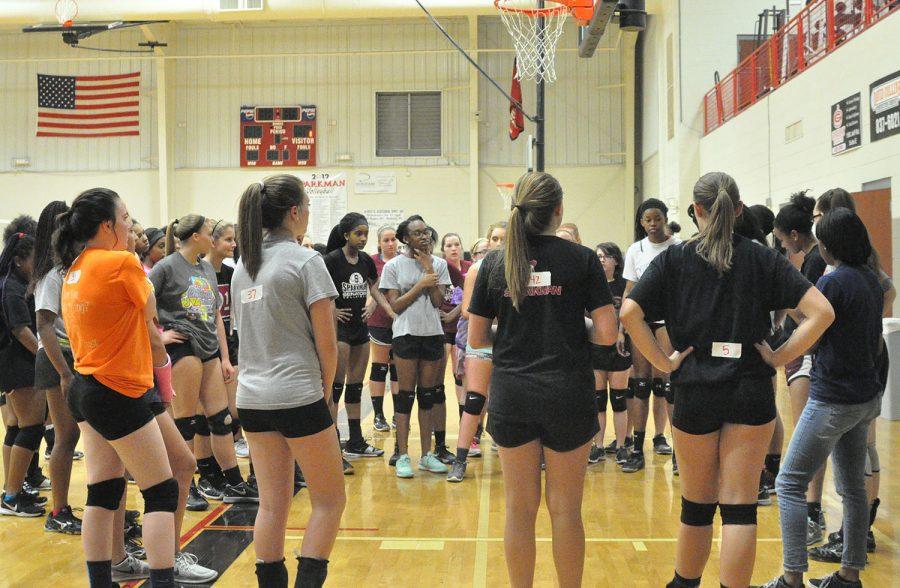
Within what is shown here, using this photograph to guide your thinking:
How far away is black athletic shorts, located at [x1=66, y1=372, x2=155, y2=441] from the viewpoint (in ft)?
10.1

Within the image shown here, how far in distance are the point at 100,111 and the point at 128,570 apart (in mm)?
16450

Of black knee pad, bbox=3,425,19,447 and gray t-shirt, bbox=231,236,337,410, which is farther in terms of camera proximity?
black knee pad, bbox=3,425,19,447

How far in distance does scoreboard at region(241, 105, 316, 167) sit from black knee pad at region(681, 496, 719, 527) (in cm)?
1615

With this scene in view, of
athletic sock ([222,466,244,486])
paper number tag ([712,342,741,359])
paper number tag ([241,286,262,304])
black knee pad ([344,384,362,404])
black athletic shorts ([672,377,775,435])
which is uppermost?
paper number tag ([241,286,262,304])

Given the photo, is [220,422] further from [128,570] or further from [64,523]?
[128,570]

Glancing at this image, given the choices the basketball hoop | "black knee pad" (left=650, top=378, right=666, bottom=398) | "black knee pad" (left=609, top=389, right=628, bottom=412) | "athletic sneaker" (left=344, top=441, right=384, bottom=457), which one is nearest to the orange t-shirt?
"athletic sneaker" (left=344, top=441, right=384, bottom=457)

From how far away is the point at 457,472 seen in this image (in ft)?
18.9

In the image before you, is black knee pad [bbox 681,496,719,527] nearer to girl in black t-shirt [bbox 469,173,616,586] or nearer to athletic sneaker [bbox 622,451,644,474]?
girl in black t-shirt [bbox 469,173,616,586]

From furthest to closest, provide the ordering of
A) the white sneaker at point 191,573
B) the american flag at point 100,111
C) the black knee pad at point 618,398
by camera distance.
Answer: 1. the american flag at point 100,111
2. the black knee pad at point 618,398
3. the white sneaker at point 191,573

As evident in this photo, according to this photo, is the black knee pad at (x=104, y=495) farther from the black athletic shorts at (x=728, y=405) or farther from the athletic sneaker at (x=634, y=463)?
the athletic sneaker at (x=634, y=463)

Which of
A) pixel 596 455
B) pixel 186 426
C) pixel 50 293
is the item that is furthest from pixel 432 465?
pixel 50 293

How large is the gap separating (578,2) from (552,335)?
6.37 metres

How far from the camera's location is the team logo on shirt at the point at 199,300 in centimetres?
463

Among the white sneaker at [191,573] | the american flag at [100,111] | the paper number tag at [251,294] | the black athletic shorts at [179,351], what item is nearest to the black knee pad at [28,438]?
the black athletic shorts at [179,351]
